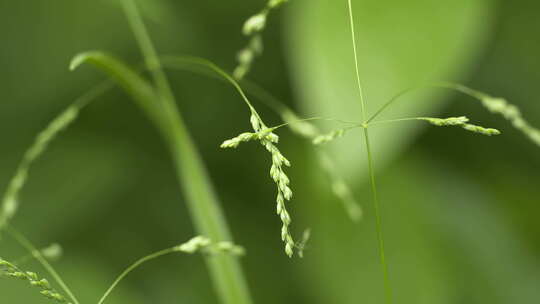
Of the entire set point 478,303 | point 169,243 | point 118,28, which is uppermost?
point 118,28

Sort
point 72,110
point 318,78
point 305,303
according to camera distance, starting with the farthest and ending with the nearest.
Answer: point 305,303, point 318,78, point 72,110

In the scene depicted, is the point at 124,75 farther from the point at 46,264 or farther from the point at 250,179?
the point at 250,179

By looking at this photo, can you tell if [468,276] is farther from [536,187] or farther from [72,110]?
[72,110]

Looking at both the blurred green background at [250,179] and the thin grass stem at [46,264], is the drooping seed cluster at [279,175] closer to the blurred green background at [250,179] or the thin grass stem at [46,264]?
the thin grass stem at [46,264]

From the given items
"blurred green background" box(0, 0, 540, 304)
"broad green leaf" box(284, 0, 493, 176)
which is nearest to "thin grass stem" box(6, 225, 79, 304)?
"blurred green background" box(0, 0, 540, 304)

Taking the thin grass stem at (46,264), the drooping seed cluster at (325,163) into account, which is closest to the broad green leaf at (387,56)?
the drooping seed cluster at (325,163)

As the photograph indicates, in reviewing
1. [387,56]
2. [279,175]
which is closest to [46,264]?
[279,175]

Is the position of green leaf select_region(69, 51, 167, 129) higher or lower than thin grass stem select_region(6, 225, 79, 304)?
higher

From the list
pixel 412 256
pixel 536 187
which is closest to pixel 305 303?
pixel 412 256

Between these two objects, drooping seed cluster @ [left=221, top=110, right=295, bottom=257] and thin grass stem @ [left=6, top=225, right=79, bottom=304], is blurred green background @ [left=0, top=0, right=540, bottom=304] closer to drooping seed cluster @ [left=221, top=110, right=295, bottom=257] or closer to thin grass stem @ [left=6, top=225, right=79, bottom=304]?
thin grass stem @ [left=6, top=225, right=79, bottom=304]
